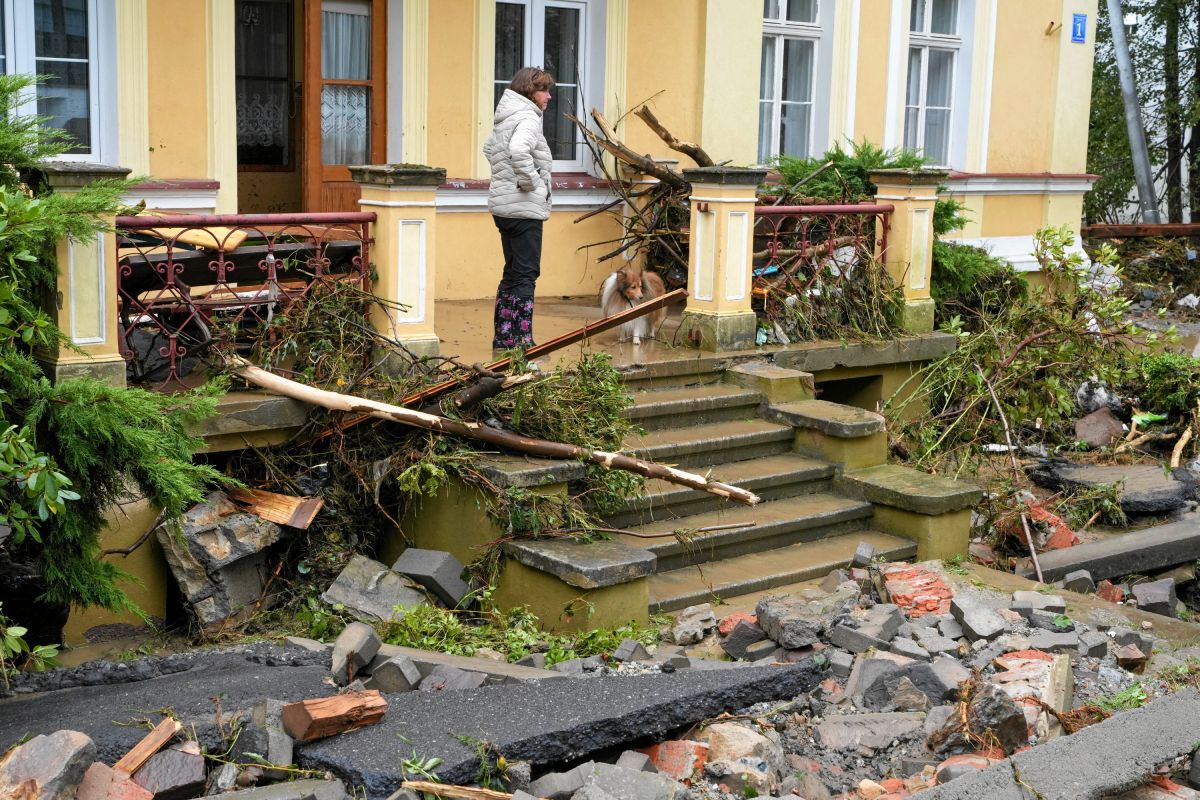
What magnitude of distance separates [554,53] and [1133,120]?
909 centimetres

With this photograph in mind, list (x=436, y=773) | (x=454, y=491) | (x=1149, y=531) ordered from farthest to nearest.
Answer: (x=1149, y=531) → (x=454, y=491) → (x=436, y=773)

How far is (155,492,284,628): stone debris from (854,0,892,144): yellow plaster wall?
8.00m

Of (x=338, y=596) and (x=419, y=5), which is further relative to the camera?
(x=419, y=5)

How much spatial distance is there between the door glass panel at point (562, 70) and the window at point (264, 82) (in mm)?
2159

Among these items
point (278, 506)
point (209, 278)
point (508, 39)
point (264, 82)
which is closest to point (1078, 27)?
point (508, 39)

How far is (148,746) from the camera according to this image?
452cm

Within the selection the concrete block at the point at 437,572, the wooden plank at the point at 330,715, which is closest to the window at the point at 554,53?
the concrete block at the point at 437,572

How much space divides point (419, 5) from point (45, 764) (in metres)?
Answer: 7.53

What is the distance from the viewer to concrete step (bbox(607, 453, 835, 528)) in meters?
7.54

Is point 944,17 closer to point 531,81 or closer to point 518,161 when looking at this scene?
point 531,81

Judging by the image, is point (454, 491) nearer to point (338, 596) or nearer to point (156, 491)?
point (338, 596)

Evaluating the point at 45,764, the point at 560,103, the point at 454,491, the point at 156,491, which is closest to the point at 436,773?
the point at 45,764

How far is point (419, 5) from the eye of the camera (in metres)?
10.5

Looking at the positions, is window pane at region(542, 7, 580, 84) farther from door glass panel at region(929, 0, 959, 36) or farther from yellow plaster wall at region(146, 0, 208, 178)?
door glass panel at region(929, 0, 959, 36)
